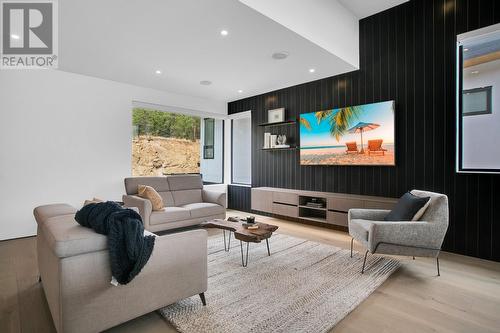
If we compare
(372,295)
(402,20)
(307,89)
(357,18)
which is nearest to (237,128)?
(307,89)

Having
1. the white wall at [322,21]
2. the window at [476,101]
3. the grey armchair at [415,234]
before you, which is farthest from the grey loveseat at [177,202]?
the window at [476,101]

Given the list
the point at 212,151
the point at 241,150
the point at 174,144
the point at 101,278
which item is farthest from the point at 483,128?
the point at 174,144

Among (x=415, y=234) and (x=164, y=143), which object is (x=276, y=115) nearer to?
(x=164, y=143)

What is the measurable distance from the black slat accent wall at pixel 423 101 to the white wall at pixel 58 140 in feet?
12.8

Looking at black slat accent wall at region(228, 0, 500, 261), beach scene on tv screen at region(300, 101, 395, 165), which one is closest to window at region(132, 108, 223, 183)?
beach scene on tv screen at region(300, 101, 395, 165)

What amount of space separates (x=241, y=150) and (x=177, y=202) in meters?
2.39

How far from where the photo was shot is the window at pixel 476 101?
9.53 feet

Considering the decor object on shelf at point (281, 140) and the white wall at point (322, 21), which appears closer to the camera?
the white wall at point (322, 21)

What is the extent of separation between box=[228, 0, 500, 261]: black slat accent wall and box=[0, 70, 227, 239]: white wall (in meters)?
3.90

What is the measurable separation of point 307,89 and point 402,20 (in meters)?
1.74

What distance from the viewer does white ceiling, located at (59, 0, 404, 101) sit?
8.32ft

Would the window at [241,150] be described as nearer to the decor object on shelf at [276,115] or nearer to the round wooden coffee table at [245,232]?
the decor object on shelf at [276,115]

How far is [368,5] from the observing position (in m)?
3.65

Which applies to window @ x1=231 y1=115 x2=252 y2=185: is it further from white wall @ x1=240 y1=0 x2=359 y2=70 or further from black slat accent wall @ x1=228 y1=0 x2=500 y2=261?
white wall @ x1=240 y1=0 x2=359 y2=70
